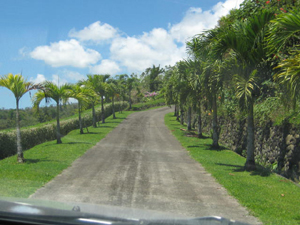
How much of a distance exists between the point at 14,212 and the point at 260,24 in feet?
32.8

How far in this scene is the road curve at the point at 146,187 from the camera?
275 inches

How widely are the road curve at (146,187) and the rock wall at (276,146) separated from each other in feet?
10.9

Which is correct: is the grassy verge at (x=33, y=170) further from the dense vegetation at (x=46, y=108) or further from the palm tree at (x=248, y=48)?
the palm tree at (x=248, y=48)

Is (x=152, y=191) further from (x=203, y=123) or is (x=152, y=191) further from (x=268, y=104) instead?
(x=203, y=123)

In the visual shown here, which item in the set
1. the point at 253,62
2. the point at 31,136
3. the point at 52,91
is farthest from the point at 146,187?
the point at 31,136

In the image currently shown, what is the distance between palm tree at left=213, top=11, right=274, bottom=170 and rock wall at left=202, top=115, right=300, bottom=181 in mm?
1515

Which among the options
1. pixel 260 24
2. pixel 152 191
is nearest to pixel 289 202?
pixel 152 191

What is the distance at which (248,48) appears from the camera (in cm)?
1105

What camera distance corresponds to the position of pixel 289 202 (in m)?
7.66

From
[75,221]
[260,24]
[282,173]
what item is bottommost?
[282,173]

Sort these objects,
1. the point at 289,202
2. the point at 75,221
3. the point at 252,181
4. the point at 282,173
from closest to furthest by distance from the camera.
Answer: the point at 75,221 → the point at 289,202 → the point at 252,181 → the point at 282,173

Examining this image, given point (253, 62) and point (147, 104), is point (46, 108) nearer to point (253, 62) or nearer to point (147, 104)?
point (253, 62)

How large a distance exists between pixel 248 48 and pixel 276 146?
195 inches

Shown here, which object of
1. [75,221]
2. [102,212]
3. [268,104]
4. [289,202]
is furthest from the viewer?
[268,104]
